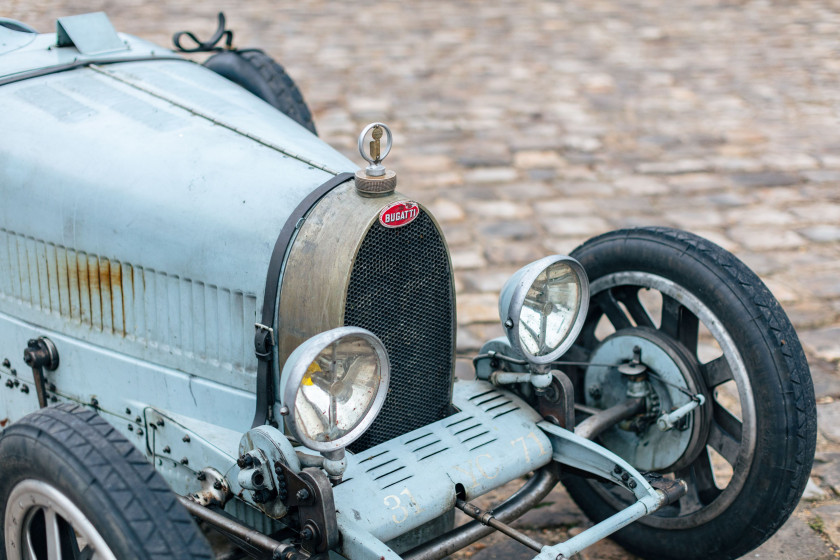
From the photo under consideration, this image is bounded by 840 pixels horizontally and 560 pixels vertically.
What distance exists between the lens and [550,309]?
2676 millimetres

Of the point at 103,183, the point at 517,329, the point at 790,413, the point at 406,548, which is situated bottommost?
the point at 406,548

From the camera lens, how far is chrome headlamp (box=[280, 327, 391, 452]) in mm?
2133

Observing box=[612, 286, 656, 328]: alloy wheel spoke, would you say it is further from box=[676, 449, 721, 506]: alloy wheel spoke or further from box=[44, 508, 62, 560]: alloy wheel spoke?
box=[44, 508, 62, 560]: alloy wheel spoke

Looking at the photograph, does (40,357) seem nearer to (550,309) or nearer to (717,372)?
(550,309)

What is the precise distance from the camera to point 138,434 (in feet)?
9.15

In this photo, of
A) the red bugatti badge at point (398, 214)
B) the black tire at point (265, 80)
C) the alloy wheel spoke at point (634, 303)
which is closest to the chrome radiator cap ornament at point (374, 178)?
the red bugatti badge at point (398, 214)

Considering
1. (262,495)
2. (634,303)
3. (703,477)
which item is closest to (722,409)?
(703,477)

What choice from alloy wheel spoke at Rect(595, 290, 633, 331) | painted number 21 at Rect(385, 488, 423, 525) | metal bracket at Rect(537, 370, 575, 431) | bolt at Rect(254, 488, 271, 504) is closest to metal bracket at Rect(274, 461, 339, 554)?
bolt at Rect(254, 488, 271, 504)

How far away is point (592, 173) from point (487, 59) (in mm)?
2855

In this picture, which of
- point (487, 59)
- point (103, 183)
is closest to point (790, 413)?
point (103, 183)

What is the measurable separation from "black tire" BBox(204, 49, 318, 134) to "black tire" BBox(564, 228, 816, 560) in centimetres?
151

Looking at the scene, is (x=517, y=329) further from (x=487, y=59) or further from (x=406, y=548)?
(x=487, y=59)

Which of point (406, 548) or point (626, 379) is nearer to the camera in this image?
point (406, 548)

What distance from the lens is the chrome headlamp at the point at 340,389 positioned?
2133mm
